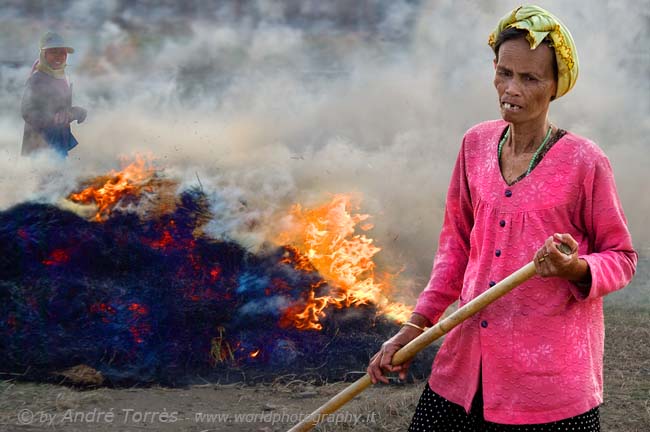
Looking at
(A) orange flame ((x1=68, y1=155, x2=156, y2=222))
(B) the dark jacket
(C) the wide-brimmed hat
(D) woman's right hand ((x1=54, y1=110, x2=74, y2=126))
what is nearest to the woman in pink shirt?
(A) orange flame ((x1=68, y1=155, x2=156, y2=222))

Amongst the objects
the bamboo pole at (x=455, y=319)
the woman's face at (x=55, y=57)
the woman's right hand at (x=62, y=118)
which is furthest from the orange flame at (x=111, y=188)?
the bamboo pole at (x=455, y=319)

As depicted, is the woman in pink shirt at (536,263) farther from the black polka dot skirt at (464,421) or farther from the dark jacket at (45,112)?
the dark jacket at (45,112)

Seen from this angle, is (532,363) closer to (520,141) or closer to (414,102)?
(520,141)

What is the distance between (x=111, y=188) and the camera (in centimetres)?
665

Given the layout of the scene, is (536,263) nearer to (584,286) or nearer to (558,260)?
(558,260)

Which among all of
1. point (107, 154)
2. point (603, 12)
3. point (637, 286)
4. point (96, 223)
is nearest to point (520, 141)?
point (96, 223)

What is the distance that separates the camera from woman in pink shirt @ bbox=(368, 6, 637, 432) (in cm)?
222

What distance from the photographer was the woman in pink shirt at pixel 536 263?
7.28 feet

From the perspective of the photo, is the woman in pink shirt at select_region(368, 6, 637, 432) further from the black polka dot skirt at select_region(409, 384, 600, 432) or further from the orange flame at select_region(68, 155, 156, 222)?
the orange flame at select_region(68, 155, 156, 222)

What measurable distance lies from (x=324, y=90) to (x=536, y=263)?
792 centimetres

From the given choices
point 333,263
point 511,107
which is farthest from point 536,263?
point 333,263

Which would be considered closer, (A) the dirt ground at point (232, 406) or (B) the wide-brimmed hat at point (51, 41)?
(A) the dirt ground at point (232, 406)

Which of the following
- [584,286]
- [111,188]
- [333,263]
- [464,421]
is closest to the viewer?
[584,286]

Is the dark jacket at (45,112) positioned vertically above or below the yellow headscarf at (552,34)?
above
